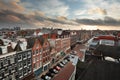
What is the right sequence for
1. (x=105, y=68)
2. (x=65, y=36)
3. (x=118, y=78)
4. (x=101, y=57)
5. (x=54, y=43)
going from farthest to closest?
(x=65, y=36) → (x=54, y=43) → (x=101, y=57) → (x=105, y=68) → (x=118, y=78)

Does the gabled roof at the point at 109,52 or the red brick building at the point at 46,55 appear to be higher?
the gabled roof at the point at 109,52

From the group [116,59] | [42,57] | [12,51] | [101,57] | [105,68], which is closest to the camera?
[105,68]

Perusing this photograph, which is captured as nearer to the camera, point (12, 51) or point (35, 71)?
point (12, 51)

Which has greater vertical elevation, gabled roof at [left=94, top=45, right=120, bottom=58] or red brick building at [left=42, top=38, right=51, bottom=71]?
gabled roof at [left=94, top=45, right=120, bottom=58]

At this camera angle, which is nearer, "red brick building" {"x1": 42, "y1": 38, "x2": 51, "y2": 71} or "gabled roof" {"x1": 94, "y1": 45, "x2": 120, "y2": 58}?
"gabled roof" {"x1": 94, "y1": 45, "x2": 120, "y2": 58}

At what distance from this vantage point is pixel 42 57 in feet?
121

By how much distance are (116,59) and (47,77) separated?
16.8 metres

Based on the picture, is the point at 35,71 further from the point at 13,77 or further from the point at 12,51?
the point at 12,51

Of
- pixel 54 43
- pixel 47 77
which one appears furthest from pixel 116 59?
pixel 54 43

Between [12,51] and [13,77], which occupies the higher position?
[12,51]

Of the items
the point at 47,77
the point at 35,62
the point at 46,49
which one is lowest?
the point at 47,77

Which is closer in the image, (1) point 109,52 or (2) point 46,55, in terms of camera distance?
(1) point 109,52

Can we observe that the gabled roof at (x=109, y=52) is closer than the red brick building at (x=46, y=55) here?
Yes

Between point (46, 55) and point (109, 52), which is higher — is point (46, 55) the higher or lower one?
the lower one
